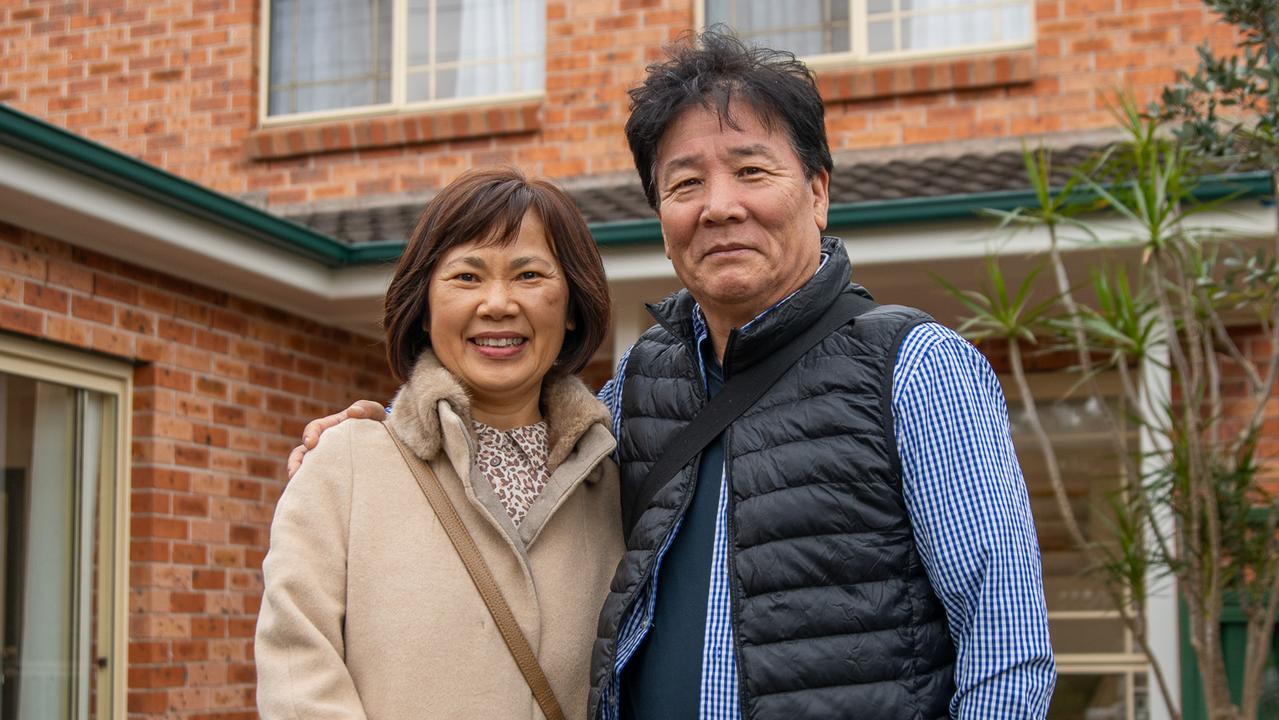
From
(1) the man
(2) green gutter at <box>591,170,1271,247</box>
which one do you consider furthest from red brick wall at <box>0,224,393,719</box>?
(1) the man

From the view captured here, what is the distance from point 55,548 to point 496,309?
3243mm

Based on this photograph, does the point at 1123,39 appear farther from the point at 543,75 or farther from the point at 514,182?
the point at 514,182

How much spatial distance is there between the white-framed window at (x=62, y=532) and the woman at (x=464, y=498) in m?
2.87

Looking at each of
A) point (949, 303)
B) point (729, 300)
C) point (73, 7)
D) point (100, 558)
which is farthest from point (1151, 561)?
point (73, 7)

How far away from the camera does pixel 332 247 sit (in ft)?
18.6

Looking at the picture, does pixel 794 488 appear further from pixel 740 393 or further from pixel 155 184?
pixel 155 184

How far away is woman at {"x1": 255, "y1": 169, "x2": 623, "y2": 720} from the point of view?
2248 millimetres

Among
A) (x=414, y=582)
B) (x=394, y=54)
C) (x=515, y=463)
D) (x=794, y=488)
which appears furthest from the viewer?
(x=394, y=54)

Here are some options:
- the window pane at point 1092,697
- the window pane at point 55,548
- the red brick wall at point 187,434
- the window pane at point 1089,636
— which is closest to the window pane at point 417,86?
the red brick wall at point 187,434

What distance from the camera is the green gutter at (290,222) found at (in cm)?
431

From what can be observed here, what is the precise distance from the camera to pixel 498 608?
232 centimetres

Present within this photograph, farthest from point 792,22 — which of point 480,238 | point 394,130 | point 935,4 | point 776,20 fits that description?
point 480,238

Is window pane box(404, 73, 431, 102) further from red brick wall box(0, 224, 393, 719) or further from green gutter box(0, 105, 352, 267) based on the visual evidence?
green gutter box(0, 105, 352, 267)

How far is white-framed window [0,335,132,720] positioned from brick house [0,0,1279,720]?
0.01 m
